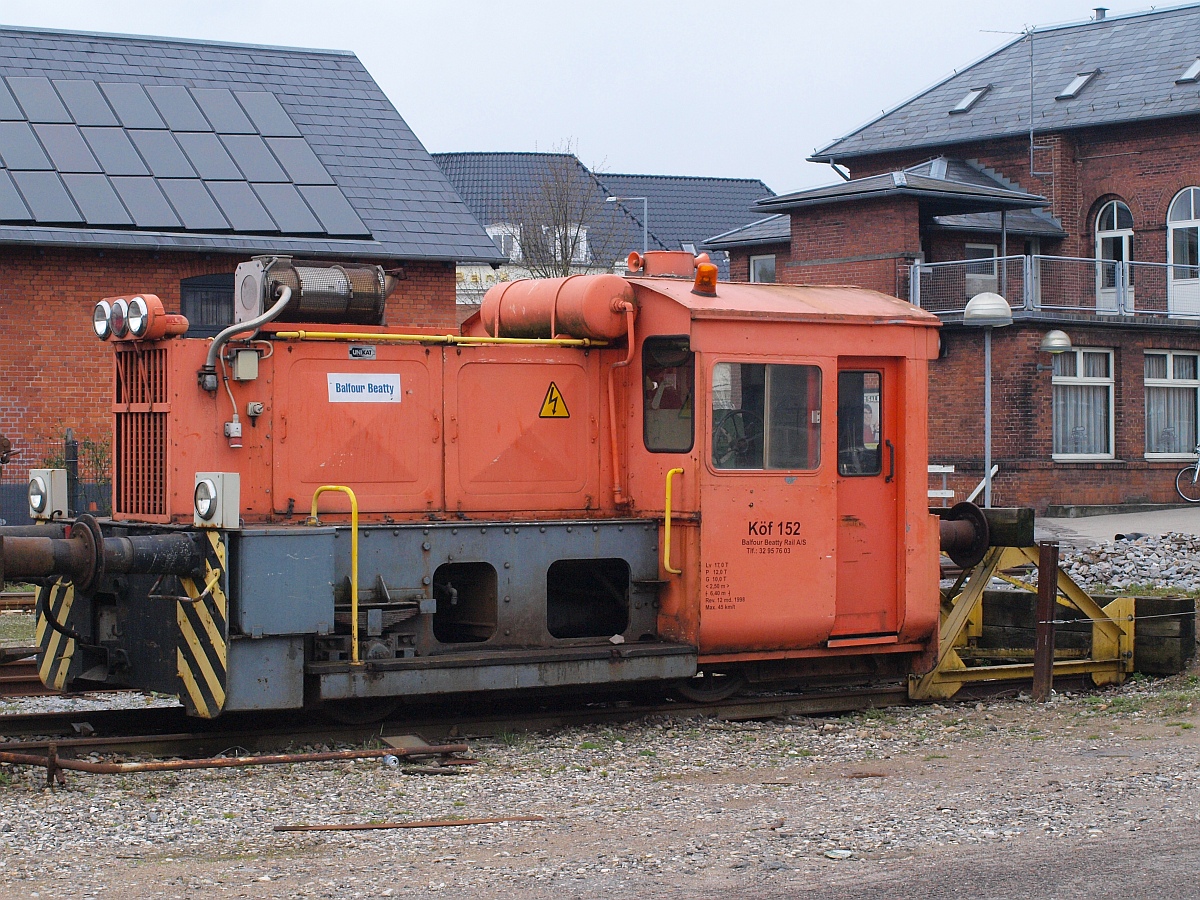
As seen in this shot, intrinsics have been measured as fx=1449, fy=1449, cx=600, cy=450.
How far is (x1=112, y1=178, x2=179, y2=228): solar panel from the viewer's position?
67.3ft

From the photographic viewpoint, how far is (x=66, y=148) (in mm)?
20938

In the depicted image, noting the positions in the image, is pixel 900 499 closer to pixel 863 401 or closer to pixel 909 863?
pixel 863 401

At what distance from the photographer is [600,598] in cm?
961

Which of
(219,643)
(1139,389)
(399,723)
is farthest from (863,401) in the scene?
(1139,389)

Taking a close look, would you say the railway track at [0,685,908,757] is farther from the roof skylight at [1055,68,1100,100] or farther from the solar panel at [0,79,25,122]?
the roof skylight at [1055,68,1100,100]

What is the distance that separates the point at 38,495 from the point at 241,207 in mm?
12732

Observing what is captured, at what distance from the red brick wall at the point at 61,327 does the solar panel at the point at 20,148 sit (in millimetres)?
1211

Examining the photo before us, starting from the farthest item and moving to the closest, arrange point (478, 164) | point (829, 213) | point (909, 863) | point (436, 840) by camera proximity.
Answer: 1. point (478, 164)
2. point (829, 213)
3. point (436, 840)
4. point (909, 863)

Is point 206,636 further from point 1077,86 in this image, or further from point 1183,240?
point 1077,86

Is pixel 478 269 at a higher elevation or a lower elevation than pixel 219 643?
higher

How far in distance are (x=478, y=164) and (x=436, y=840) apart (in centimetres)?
5103

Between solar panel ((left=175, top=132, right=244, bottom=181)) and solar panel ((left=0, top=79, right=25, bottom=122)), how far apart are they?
2249mm

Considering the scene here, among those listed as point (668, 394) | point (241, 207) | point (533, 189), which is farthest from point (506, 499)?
point (533, 189)

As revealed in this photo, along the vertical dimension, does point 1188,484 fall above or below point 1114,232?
below
